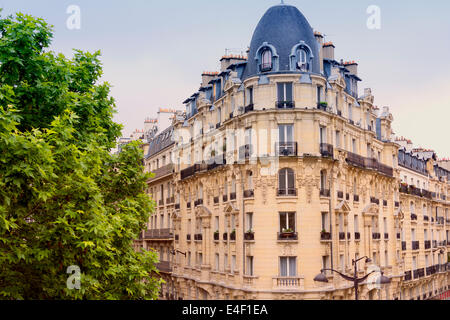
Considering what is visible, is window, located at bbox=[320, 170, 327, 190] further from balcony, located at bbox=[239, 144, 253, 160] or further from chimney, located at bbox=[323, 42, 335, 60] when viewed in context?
chimney, located at bbox=[323, 42, 335, 60]

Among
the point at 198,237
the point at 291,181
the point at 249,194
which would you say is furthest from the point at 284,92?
the point at 198,237

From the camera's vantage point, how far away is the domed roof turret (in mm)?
34844

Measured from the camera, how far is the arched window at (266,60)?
3491 cm

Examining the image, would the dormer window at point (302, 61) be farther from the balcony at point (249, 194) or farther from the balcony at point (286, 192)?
the balcony at point (249, 194)

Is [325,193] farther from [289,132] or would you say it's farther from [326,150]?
[289,132]

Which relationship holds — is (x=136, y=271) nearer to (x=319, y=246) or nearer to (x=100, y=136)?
(x=100, y=136)

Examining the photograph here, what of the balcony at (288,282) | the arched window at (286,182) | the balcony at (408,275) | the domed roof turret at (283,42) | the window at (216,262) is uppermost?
the domed roof turret at (283,42)

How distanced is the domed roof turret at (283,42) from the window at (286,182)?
7.02 meters

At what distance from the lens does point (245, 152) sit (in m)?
34.5

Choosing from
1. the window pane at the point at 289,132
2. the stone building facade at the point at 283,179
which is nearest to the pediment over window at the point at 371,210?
the stone building facade at the point at 283,179

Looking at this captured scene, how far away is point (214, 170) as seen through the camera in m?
39.5

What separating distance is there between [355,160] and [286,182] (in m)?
8.57

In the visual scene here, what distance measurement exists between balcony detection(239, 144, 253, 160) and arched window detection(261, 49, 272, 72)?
5.48m

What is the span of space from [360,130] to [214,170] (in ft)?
40.7
